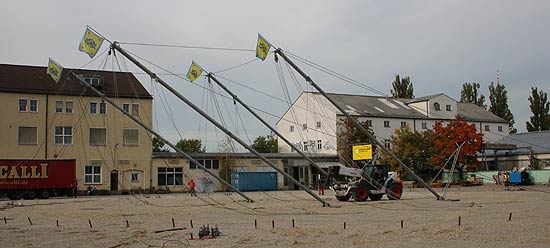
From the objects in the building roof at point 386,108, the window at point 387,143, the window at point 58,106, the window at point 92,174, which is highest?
the building roof at point 386,108

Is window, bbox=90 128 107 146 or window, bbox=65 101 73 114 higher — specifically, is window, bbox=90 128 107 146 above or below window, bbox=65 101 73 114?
below

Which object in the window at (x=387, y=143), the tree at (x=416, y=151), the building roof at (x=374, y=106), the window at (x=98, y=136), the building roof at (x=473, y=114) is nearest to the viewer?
the window at (x=98, y=136)

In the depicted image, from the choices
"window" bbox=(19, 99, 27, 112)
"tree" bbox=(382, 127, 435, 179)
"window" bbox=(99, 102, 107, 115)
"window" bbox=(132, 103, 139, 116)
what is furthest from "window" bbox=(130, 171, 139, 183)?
"tree" bbox=(382, 127, 435, 179)

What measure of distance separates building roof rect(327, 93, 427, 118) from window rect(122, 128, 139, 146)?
87.6 ft

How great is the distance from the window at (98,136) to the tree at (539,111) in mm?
69247

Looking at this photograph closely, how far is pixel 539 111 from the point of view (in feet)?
327

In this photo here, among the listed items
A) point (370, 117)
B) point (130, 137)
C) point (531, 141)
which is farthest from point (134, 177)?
point (531, 141)

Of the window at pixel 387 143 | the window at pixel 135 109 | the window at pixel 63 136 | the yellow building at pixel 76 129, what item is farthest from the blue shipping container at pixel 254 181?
the window at pixel 63 136

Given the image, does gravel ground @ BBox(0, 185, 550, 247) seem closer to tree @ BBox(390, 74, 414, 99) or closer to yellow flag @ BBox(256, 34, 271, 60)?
yellow flag @ BBox(256, 34, 271, 60)

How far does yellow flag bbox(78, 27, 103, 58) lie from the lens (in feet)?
92.8

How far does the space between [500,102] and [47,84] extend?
7312 cm

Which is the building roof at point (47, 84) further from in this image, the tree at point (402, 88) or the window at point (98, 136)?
the tree at point (402, 88)

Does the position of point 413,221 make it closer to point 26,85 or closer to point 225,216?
point 225,216

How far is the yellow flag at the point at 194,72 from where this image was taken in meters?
33.3
